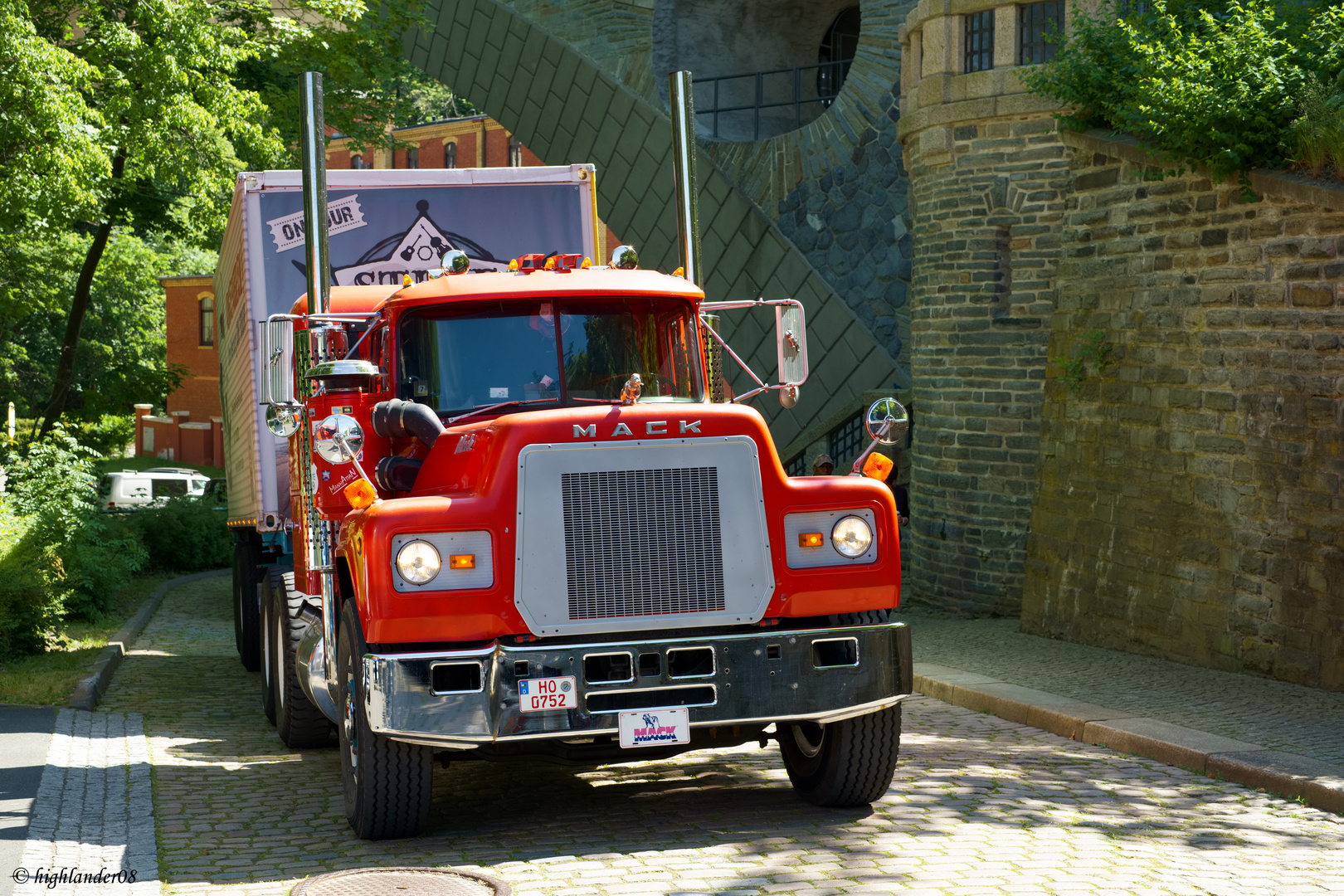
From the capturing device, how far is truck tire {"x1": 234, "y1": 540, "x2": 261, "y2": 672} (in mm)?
12984

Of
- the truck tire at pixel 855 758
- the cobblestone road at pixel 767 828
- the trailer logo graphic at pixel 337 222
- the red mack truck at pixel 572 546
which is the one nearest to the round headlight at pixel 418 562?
the red mack truck at pixel 572 546

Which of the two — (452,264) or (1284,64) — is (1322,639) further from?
(452,264)

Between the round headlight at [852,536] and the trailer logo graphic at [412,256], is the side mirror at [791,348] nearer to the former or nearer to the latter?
the round headlight at [852,536]

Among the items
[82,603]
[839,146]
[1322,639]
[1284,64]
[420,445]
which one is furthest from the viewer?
[839,146]

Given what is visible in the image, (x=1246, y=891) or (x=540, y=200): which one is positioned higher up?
(x=540, y=200)

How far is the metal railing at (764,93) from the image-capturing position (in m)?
26.2

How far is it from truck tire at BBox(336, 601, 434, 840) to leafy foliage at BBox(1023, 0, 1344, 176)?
8291 mm

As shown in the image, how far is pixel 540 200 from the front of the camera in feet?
38.0

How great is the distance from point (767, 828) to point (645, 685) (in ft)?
3.72

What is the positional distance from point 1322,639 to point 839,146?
46.6 ft

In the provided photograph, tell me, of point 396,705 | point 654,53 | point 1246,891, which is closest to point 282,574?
point 396,705

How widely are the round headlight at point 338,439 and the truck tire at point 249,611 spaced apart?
255 inches

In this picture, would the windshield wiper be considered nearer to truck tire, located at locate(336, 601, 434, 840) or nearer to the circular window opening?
truck tire, located at locate(336, 601, 434, 840)

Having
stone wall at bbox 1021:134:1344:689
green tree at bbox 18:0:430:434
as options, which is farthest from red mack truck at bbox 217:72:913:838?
green tree at bbox 18:0:430:434
